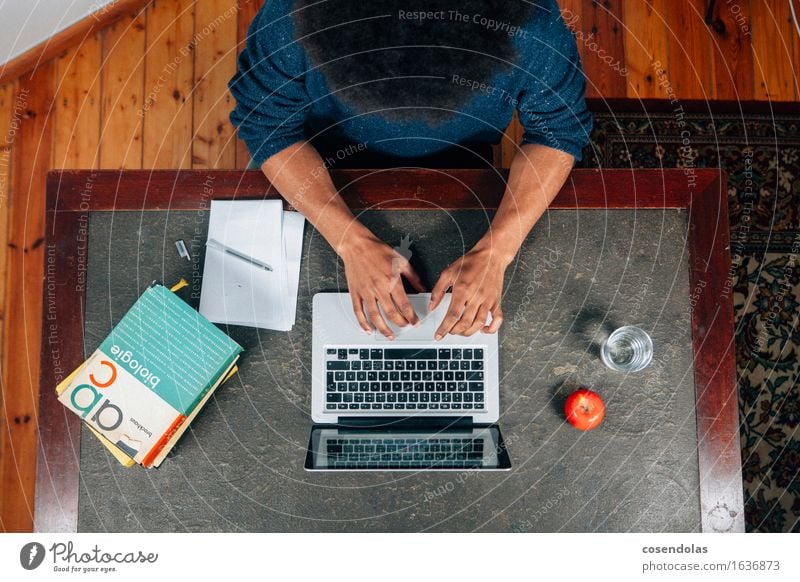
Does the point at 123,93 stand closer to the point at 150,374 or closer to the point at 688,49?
the point at 150,374

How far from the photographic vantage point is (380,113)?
896 millimetres

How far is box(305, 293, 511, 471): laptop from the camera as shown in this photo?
0.87 meters

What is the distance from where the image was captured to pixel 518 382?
2.95ft

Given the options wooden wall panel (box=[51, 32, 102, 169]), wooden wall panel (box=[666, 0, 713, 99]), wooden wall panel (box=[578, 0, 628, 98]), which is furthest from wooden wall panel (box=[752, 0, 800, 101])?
wooden wall panel (box=[51, 32, 102, 169])

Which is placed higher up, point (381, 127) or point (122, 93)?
point (122, 93)

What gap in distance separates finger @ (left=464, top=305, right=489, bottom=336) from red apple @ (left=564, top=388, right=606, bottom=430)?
163 mm

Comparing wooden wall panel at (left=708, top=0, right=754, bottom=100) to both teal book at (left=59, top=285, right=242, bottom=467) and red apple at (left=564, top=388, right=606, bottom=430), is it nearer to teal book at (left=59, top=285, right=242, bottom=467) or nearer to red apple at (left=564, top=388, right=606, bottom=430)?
red apple at (left=564, top=388, right=606, bottom=430)

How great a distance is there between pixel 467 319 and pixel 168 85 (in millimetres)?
1128

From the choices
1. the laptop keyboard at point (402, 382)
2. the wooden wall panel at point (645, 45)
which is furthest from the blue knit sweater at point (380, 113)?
the wooden wall panel at point (645, 45)
